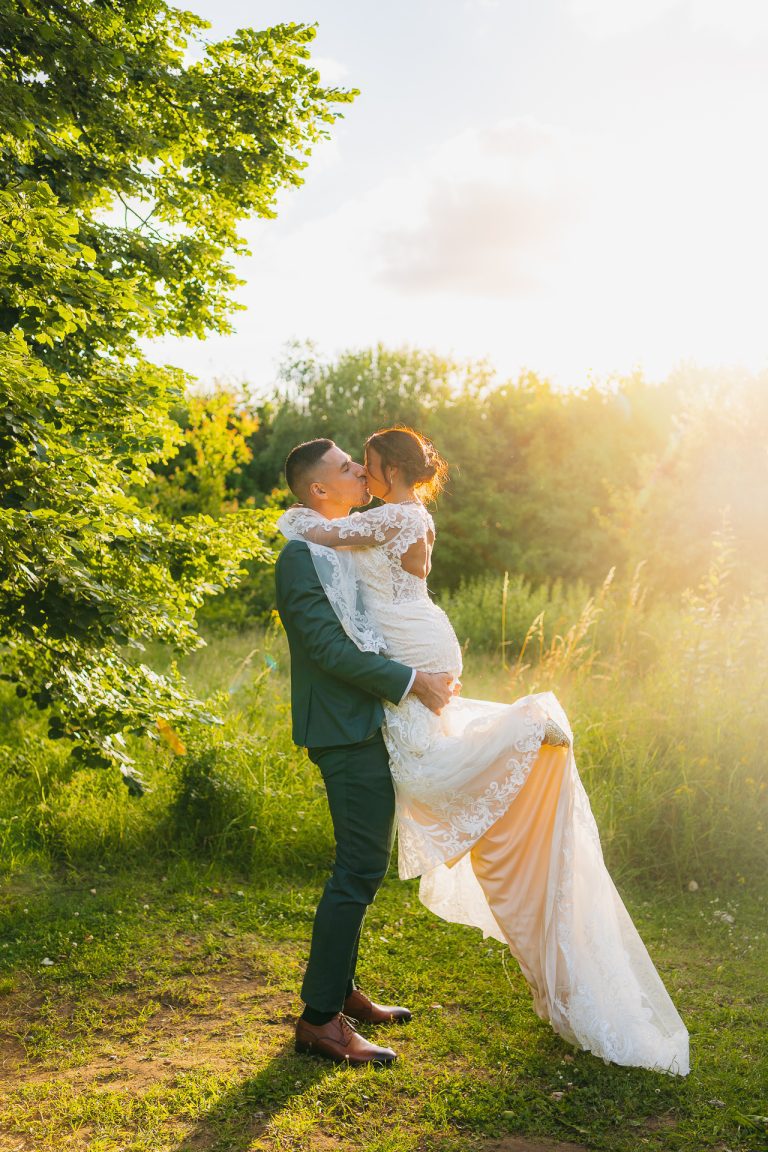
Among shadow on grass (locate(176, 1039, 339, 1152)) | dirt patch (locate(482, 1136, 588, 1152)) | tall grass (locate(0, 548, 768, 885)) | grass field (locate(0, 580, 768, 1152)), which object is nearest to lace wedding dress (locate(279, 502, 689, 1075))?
grass field (locate(0, 580, 768, 1152))

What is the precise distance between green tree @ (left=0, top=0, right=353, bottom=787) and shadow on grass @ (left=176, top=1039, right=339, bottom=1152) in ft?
5.55

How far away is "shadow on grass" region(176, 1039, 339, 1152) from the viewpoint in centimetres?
280

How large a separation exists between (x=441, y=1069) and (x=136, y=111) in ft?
15.0

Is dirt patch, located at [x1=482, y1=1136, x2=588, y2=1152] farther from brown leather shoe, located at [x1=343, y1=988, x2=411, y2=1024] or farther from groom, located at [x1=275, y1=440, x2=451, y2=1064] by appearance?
brown leather shoe, located at [x1=343, y1=988, x2=411, y2=1024]

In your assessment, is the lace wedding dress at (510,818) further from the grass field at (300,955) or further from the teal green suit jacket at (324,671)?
the grass field at (300,955)

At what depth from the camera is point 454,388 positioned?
22109mm

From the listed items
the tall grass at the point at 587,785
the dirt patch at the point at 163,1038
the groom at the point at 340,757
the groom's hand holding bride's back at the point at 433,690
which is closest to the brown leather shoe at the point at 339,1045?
the groom at the point at 340,757

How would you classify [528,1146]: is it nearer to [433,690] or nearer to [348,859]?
[348,859]

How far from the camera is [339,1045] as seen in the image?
3.23 metres

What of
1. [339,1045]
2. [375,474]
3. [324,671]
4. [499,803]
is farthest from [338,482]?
[339,1045]

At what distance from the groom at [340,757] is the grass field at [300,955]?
207mm

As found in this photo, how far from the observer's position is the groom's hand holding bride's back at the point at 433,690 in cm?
322

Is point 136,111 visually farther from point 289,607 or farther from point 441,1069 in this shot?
point 441,1069

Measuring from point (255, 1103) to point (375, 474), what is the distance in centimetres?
216
